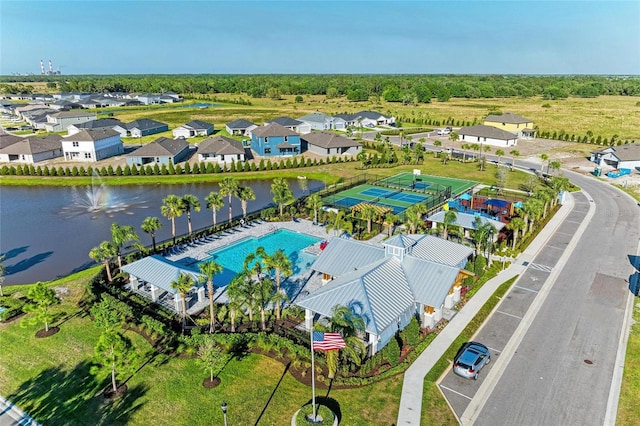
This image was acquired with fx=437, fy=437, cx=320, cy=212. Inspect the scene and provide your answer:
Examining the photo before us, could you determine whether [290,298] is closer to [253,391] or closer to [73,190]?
[253,391]

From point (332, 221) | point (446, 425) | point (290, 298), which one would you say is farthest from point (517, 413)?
point (332, 221)

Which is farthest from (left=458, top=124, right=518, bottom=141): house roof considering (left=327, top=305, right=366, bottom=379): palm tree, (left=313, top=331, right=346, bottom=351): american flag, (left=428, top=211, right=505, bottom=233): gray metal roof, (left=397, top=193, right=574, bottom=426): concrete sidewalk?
(left=313, top=331, right=346, bottom=351): american flag

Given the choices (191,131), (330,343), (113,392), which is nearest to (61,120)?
(191,131)

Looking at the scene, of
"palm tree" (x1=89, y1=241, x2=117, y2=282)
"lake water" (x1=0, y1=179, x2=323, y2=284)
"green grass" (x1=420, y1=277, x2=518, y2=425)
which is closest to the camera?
"green grass" (x1=420, y1=277, x2=518, y2=425)

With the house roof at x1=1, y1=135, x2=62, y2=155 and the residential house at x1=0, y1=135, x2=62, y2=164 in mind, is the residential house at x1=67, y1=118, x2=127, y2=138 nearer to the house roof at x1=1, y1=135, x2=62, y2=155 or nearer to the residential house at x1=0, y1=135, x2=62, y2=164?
the house roof at x1=1, y1=135, x2=62, y2=155

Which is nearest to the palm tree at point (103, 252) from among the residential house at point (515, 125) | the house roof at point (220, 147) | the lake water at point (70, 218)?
the lake water at point (70, 218)

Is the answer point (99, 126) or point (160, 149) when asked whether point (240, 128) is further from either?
point (99, 126)
